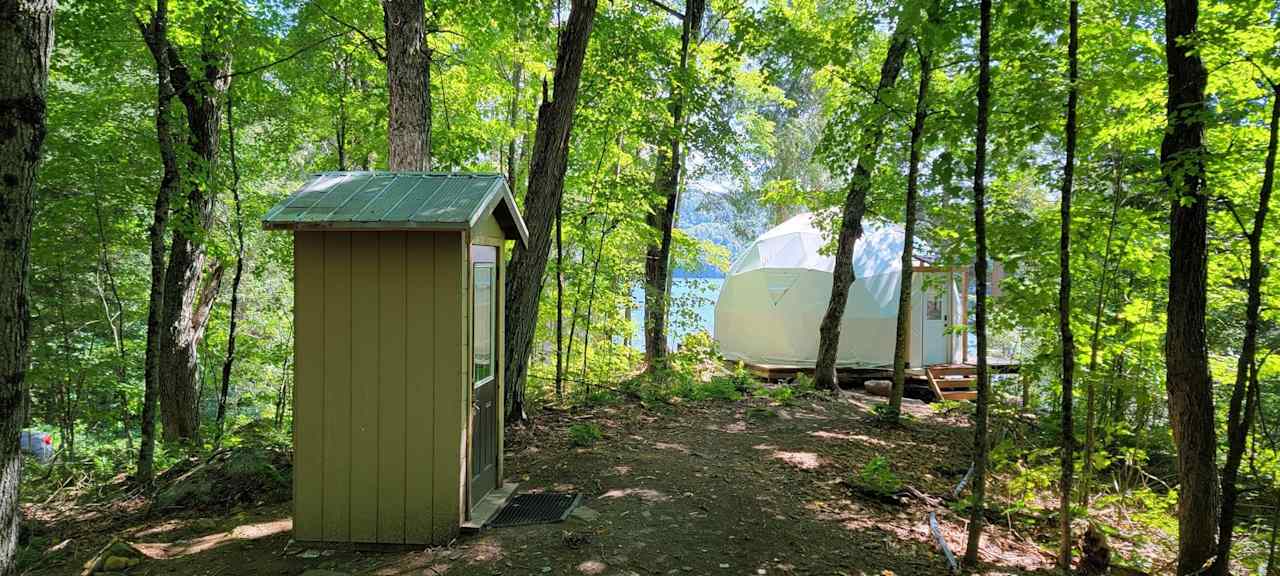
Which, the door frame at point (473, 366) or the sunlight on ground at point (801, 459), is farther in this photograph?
the sunlight on ground at point (801, 459)

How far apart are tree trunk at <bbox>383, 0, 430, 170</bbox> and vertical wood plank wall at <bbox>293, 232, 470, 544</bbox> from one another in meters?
2.29

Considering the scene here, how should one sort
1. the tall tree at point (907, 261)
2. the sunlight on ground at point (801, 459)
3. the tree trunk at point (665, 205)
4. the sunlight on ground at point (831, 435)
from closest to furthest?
the sunlight on ground at point (801, 459), the tall tree at point (907, 261), the sunlight on ground at point (831, 435), the tree trunk at point (665, 205)

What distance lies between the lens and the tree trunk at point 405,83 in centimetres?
660

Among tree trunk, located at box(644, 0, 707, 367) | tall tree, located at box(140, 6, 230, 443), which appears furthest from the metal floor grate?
tree trunk, located at box(644, 0, 707, 367)

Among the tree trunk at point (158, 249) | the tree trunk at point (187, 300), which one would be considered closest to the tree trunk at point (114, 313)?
the tree trunk at point (187, 300)

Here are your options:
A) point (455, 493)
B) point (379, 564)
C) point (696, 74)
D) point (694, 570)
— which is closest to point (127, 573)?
point (379, 564)

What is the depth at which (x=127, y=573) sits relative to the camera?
4.27 meters

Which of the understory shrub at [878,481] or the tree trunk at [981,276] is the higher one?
the tree trunk at [981,276]

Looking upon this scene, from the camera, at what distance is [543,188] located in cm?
754

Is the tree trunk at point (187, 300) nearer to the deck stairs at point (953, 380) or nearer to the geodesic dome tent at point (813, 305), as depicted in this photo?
the geodesic dome tent at point (813, 305)

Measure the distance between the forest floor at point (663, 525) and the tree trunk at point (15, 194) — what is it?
5.53 feet

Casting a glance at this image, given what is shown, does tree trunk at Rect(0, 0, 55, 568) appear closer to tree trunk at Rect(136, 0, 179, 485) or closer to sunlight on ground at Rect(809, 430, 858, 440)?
tree trunk at Rect(136, 0, 179, 485)

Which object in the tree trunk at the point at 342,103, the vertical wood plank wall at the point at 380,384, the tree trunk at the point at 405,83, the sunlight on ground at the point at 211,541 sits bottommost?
the sunlight on ground at the point at 211,541

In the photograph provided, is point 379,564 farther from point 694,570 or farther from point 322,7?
point 322,7
